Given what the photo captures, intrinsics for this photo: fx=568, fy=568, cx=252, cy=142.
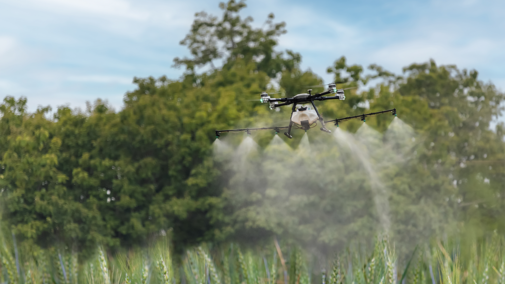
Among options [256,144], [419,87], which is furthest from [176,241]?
[419,87]

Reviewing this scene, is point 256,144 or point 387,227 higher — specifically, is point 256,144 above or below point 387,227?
above

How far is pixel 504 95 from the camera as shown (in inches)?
1259

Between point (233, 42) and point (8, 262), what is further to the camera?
point (233, 42)

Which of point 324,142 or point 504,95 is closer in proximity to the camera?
point 324,142

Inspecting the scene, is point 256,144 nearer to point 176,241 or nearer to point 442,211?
point 176,241

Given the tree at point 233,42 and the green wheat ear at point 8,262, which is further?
the tree at point 233,42

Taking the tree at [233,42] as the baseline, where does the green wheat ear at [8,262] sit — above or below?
below

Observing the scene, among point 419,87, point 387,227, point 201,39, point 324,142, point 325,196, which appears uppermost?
point 201,39

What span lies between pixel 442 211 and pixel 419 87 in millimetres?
8056

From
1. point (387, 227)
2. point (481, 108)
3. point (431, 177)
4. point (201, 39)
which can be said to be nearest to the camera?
point (387, 227)

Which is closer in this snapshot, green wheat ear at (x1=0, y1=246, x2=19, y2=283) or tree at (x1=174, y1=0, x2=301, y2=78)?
green wheat ear at (x1=0, y1=246, x2=19, y2=283)

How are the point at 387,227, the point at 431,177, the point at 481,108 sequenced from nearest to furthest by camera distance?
the point at 387,227 < the point at 431,177 < the point at 481,108

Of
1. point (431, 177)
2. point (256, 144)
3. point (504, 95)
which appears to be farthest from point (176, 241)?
point (504, 95)

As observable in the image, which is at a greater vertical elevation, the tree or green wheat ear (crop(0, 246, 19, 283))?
the tree
